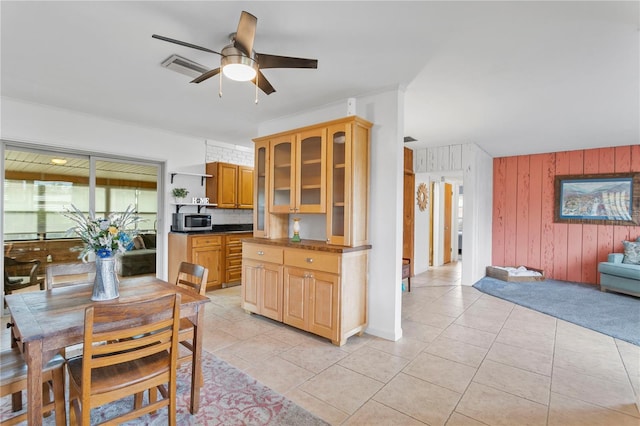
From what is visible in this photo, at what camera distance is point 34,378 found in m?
1.43

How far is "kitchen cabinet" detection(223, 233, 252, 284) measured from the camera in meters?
5.21

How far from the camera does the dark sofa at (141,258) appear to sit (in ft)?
16.0

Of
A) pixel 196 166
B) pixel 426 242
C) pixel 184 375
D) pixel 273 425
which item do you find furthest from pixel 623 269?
pixel 196 166

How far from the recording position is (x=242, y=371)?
A: 2512 mm

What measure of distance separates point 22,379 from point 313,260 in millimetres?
2168

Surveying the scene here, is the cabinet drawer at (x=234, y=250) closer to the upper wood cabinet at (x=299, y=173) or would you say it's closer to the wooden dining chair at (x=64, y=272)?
the upper wood cabinet at (x=299, y=173)

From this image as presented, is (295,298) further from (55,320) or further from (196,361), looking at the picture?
(55,320)

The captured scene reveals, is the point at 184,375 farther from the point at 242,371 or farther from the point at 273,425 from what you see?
the point at 273,425

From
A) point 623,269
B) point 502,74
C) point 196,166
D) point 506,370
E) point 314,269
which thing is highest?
point 502,74

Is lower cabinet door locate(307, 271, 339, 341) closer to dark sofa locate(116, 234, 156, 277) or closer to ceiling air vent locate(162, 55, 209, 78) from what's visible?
ceiling air vent locate(162, 55, 209, 78)

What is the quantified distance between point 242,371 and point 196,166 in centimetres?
395

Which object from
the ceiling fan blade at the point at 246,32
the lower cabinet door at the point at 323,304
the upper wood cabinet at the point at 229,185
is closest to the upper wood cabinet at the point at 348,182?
the lower cabinet door at the point at 323,304

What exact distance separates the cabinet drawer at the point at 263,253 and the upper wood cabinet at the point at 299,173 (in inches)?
19.1

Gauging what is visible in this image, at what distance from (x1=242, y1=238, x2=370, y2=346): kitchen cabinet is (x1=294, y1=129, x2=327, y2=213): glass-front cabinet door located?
1.50 ft
